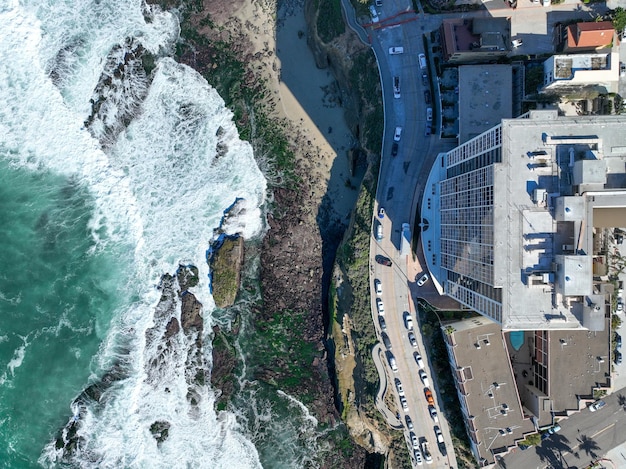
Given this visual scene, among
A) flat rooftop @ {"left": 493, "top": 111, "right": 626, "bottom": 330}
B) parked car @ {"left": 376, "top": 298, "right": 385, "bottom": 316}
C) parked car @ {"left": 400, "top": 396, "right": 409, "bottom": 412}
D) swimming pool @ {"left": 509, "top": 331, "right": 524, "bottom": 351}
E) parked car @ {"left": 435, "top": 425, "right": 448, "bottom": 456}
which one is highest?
flat rooftop @ {"left": 493, "top": 111, "right": 626, "bottom": 330}

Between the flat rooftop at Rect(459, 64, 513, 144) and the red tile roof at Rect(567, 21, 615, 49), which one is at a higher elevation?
the red tile roof at Rect(567, 21, 615, 49)

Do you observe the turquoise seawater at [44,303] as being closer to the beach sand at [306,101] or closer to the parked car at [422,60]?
the beach sand at [306,101]

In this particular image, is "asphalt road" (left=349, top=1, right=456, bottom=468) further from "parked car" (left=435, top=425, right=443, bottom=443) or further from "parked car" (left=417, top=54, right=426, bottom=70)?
"parked car" (left=417, top=54, right=426, bottom=70)

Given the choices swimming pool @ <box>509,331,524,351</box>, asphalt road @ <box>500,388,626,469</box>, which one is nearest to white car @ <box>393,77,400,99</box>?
swimming pool @ <box>509,331,524,351</box>

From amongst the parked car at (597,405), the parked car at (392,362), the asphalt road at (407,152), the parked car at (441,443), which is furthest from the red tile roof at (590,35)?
the parked car at (441,443)

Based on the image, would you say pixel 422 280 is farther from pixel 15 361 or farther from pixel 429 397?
pixel 15 361

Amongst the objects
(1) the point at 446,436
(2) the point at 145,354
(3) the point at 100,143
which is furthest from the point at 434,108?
(2) the point at 145,354
